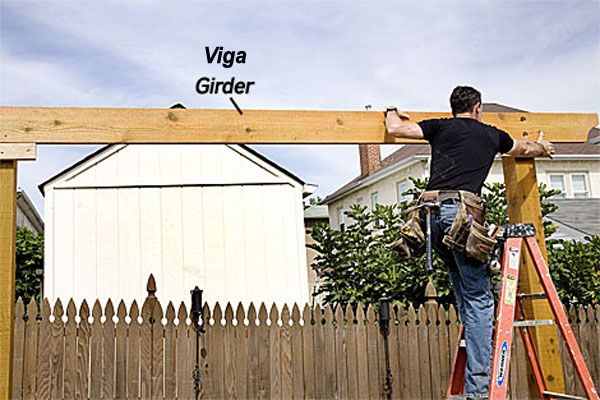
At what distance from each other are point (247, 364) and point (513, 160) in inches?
106

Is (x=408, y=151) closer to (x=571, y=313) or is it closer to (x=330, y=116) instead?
(x=571, y=313)

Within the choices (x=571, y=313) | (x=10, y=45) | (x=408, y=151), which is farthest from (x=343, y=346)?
(x=408, y=151)

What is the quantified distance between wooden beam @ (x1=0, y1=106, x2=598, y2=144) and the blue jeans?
99cm

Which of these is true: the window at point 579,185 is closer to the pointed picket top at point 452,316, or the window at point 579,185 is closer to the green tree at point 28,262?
the green tree at point 28,262

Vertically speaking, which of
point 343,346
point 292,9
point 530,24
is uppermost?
point 530,24

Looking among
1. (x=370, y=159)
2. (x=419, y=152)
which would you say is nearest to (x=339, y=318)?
(x=419, y=152)

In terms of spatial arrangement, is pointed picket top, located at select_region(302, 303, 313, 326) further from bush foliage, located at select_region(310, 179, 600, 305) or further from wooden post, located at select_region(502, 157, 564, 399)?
bush foliage, located at select_region(310, 179, 600, 305)

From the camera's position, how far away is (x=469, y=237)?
123 inches

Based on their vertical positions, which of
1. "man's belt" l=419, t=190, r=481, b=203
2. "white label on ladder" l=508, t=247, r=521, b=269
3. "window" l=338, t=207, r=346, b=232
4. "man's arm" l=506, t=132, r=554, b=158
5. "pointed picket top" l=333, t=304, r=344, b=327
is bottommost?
"pointed picket top" l=333, t=304, r=344, b=327

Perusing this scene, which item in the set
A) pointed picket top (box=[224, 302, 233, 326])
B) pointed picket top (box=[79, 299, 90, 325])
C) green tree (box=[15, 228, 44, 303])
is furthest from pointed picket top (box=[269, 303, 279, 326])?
green tree (box=[15, 228, 44, 303])

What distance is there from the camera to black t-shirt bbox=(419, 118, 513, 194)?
3336mm

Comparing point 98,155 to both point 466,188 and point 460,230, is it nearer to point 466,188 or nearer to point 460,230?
point 466,188

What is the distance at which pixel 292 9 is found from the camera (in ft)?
22.8

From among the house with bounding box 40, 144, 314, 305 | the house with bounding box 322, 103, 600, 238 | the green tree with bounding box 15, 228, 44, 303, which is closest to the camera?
the house with bounding box 40, 144, 314, 305
